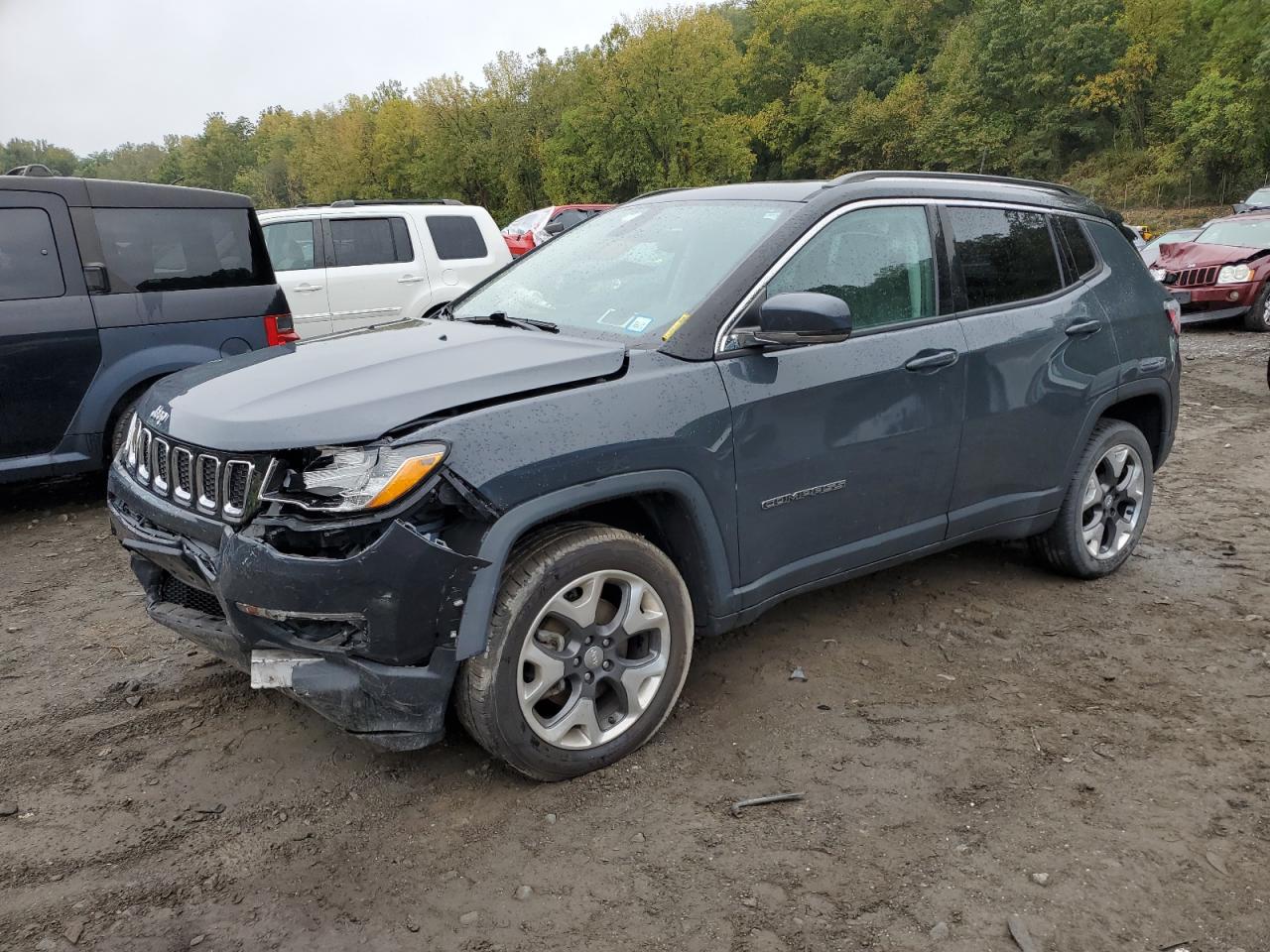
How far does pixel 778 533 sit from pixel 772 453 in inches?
11.5

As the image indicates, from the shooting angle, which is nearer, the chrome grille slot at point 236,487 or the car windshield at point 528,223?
the chrome grille slot at point 236,487

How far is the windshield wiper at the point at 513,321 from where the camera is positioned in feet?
11.5

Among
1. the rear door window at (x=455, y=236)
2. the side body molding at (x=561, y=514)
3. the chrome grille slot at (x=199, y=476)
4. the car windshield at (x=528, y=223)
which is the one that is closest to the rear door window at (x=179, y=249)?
the rear door window at (x=455, y=236)

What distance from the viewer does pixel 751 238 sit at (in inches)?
135

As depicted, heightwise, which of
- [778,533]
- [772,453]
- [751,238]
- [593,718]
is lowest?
[593,718]

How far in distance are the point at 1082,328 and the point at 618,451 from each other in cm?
246

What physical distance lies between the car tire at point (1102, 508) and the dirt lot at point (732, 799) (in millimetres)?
293

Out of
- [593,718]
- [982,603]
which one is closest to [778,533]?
[593,718]

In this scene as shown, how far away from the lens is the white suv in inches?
359

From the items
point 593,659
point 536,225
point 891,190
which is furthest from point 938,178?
point 536,225

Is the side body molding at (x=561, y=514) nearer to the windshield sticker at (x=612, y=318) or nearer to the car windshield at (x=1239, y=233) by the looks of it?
the windshield sticker at (x=612, y=318)

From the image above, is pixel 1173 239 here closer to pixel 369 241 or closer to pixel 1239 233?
pixel 1239 233

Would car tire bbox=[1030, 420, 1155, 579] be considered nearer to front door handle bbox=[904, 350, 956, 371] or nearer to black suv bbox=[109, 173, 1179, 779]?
black suv bbox=[109, 173, 1179, 779]

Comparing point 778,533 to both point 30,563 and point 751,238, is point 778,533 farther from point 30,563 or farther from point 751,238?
point 30,563
